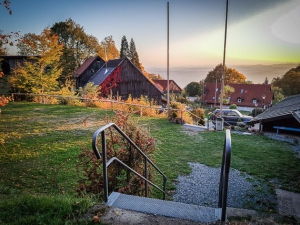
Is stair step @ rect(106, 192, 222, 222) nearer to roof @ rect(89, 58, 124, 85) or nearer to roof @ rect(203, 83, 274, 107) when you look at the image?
roof @ rect(89, 58, 124, 85)

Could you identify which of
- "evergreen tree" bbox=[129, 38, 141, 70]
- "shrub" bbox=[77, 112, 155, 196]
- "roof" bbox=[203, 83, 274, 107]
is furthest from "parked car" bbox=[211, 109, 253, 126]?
"roof" bbox=[203, 83, 274, 107]

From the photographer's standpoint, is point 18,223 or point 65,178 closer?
point 18,223

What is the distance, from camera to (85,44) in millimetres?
40062

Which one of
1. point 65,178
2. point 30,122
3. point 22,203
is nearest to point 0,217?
point 22,203

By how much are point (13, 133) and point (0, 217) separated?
7.66 m

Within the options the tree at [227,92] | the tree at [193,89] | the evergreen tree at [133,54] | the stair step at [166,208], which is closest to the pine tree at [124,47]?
the evergreen tree at [133,54]

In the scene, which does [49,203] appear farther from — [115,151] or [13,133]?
[13,133]

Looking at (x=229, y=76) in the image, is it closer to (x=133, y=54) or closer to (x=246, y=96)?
(x=246, y=96)

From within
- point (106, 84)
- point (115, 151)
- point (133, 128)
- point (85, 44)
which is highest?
point (85, 44)

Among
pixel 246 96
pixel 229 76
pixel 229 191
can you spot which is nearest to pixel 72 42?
pixel 246 96

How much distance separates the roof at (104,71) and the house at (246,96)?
28311 millimetres

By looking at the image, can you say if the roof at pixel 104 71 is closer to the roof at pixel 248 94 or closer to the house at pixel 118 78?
the house at pixel 118 78

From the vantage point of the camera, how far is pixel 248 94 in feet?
160

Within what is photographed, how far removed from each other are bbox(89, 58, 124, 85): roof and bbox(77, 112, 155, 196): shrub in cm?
2247
